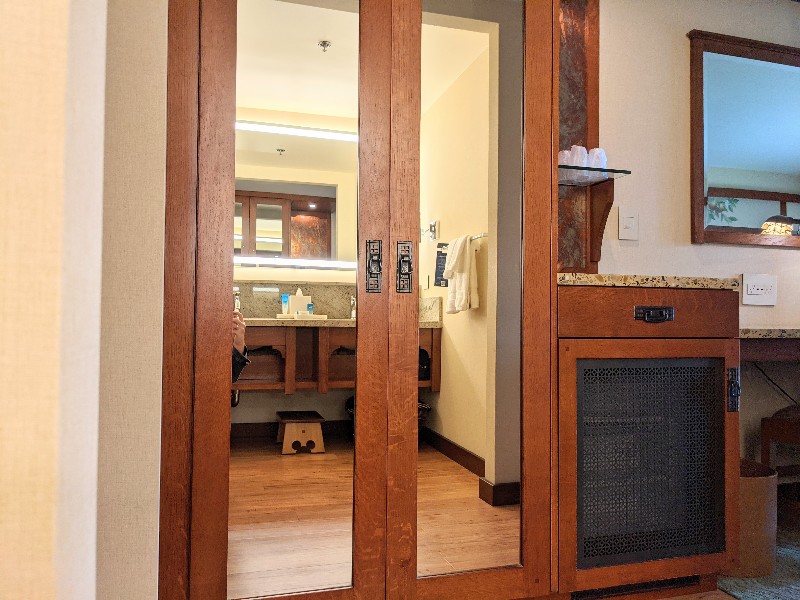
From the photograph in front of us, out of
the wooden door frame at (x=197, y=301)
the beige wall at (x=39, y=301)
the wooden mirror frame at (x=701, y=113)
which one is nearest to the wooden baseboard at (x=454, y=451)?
the wooden door frame at (x=197, y=301)

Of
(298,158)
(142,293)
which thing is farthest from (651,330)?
(142,293)

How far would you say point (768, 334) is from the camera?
6.75 ft

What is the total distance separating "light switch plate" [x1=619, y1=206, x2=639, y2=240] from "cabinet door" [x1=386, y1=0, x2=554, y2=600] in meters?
0.79

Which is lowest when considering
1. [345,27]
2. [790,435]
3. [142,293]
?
[790,435]

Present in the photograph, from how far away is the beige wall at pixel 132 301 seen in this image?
3.57 ft

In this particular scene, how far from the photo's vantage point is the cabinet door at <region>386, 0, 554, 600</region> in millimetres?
1432

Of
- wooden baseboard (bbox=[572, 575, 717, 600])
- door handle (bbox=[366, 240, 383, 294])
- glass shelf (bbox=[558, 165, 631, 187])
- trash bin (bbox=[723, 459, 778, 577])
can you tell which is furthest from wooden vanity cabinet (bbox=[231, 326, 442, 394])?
trash bin (bbox=[723, 459, 778, 577])

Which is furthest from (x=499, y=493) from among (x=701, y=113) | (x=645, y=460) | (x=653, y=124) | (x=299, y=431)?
(x=701, y=113)

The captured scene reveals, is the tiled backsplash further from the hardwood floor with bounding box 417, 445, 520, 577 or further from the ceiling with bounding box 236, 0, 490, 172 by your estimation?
the hardwood floor with bounding box 417, 445, 520, 577

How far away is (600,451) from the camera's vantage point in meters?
1.59

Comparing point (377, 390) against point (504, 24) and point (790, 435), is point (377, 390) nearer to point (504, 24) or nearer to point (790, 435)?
point (504, 24)

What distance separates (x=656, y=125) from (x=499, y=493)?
5.37 ft

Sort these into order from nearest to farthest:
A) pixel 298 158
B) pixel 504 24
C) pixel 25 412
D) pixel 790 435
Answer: pixel 25 412, pixel 298 158, pixel 504 24, pixel 790 435

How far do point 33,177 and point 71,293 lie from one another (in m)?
0.10
